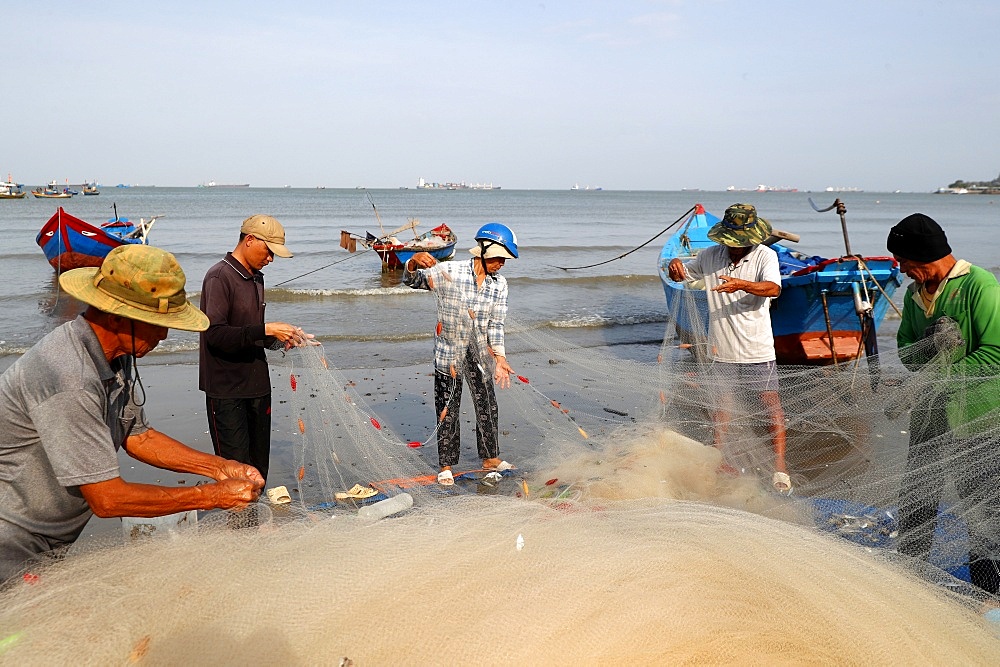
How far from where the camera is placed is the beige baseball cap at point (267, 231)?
3803 millimetres

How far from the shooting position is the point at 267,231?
3816 millimetres

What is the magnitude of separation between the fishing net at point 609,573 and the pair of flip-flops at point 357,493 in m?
0.30

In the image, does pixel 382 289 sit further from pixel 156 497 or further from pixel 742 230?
pixel 156 497

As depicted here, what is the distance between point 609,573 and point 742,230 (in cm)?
282

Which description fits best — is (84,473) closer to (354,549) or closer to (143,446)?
(143,446)

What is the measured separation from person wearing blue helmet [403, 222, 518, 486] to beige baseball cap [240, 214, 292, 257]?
0.84 meters

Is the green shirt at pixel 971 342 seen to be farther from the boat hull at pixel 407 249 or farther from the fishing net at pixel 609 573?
the boat hull at pixel 407 249

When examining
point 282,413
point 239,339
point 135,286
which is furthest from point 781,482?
point 282,413

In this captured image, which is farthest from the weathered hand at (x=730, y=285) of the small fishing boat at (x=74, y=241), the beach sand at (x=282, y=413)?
the small fishing boat at (x=74, y=241)

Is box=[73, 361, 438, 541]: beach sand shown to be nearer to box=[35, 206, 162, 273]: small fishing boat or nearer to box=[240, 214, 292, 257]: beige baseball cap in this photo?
box=[240, 214, 292, 257]: beige baseball cap

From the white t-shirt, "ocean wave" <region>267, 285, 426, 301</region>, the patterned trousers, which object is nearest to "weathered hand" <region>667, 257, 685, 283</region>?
the white t-shirt

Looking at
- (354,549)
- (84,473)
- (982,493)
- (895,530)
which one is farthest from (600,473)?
(84,473)

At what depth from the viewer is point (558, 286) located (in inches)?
669

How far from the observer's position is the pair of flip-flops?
3969 mm
